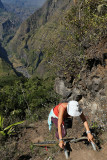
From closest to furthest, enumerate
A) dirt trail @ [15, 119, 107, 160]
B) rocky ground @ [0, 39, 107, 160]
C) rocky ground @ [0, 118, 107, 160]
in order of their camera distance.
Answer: dirt trail @ [15, 119, 107, 160]
rocky ground @ [0, 118, 107, 160]
rocky ground @ [0, 39, 107, 160]

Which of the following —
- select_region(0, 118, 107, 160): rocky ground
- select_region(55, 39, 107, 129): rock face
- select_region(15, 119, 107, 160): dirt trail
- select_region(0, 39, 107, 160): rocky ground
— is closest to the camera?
select_region(15, 119, 107, 160): dirt trail

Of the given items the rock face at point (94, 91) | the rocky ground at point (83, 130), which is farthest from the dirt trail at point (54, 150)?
the rock face at point (94, 91)

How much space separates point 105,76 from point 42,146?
14.6ft

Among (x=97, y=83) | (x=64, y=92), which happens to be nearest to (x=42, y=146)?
(x=97, y=83)

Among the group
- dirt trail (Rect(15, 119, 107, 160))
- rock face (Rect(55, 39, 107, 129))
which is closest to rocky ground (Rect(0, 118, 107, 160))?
dirt trail (Rect(15, 119, 107, 160))

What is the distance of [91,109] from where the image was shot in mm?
7234

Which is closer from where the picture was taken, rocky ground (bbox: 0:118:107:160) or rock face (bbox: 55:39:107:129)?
rocky ground (bbox: 0:118:107:160)

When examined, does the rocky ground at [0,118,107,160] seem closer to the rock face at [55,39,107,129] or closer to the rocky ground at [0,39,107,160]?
the rocky ground at [0,39,107,160]

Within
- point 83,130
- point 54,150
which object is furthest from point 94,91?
point 54,150

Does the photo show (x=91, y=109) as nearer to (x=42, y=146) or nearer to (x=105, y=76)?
(x=105, y=76)

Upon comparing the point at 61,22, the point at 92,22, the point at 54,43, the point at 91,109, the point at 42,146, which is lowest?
the point at 42,146

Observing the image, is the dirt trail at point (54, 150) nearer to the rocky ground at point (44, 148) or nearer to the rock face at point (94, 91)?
the rocky ground at point (44, 148)

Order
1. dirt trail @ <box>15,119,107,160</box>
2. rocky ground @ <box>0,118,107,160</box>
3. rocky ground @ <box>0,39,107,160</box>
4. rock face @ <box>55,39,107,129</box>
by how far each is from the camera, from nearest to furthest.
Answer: dirt trail @ <box>15,119,107,160</box> < rocky ground @ <box>0,118,107,160</box> < rocky ground @ <box>0,39,107,160</box> < rock face @ <box>55,39,107,129</box>

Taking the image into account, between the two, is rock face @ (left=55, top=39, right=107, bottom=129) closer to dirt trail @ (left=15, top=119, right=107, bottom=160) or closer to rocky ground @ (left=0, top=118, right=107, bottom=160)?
rocky ground @ (left=0, top=118, right=107, bottom=160)
